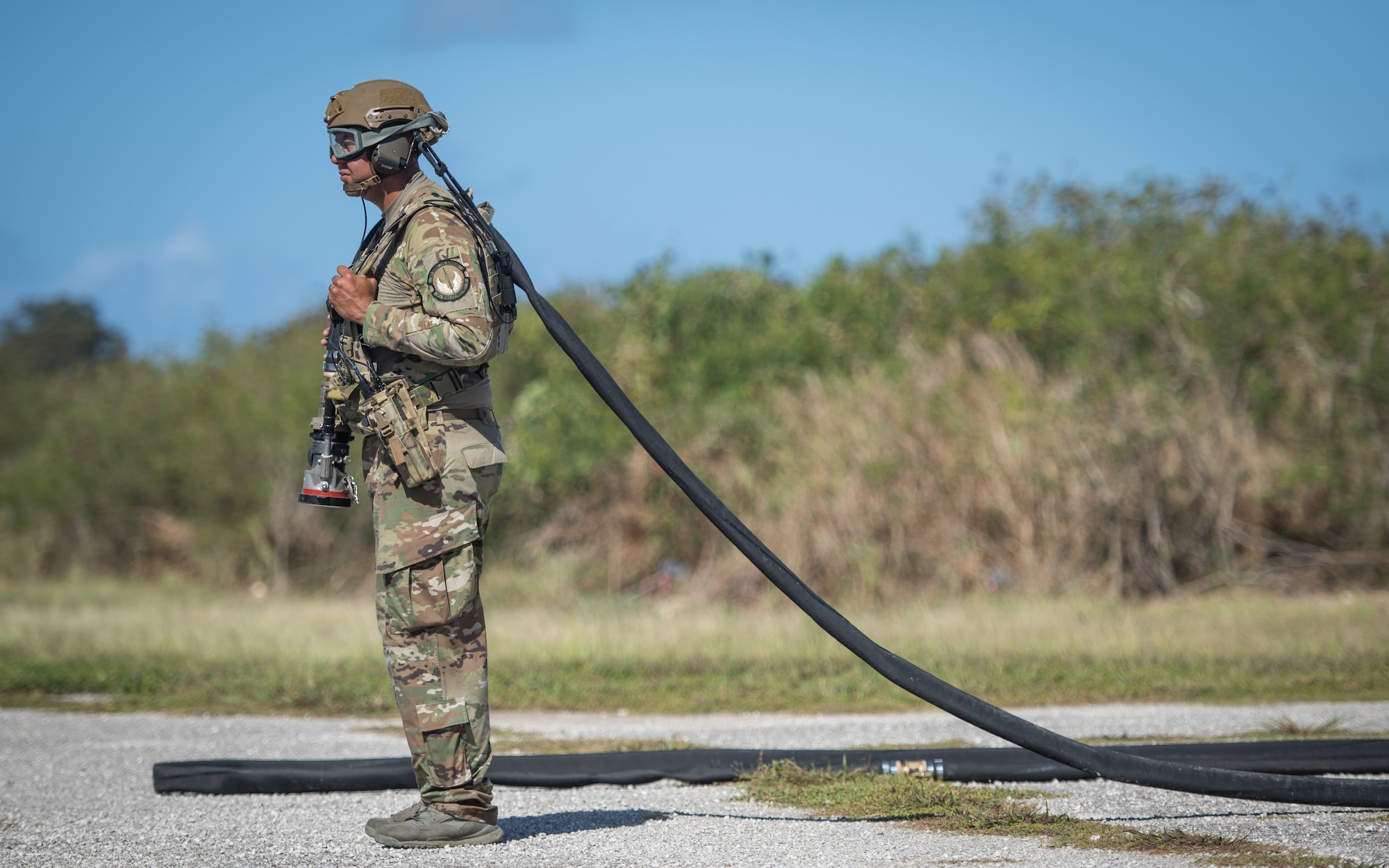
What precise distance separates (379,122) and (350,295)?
Result: 2.02ft

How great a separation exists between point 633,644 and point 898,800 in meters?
5.92

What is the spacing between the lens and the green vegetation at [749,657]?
9.01 meters

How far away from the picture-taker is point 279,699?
29.7ft

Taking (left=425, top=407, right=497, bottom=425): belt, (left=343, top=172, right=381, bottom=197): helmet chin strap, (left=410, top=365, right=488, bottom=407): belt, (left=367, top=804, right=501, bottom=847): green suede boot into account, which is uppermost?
(left=343, top=172, right=381, bottom=197): helmet chin strap

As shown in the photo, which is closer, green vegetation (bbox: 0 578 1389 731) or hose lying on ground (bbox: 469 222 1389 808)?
hose lying on ground (bbox: 469 222 1389 808)

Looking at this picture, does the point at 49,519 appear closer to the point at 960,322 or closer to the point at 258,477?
the point at 258,477

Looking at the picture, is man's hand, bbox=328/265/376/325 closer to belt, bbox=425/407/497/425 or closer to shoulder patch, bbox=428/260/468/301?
shoulder patch, bbox=428/260/468/301

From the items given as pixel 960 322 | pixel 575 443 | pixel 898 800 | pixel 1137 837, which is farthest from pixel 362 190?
pixel 960 322

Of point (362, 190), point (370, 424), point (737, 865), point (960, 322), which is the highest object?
point (960, 322)

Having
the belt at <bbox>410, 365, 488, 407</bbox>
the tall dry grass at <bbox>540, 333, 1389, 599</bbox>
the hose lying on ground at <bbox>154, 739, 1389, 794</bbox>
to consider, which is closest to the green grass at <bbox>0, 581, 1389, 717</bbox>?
the tall dry grass at <bbox>540, 333, 1389, 599</bbox>

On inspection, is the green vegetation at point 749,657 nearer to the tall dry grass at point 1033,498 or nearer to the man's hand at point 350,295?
the tall dry grass at point 1033,498

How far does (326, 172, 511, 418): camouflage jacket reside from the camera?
443 centimetres

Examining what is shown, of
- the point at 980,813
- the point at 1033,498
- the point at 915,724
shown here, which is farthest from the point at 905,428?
the point at 980,813

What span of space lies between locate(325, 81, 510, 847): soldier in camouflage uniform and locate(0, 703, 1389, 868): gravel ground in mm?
297
